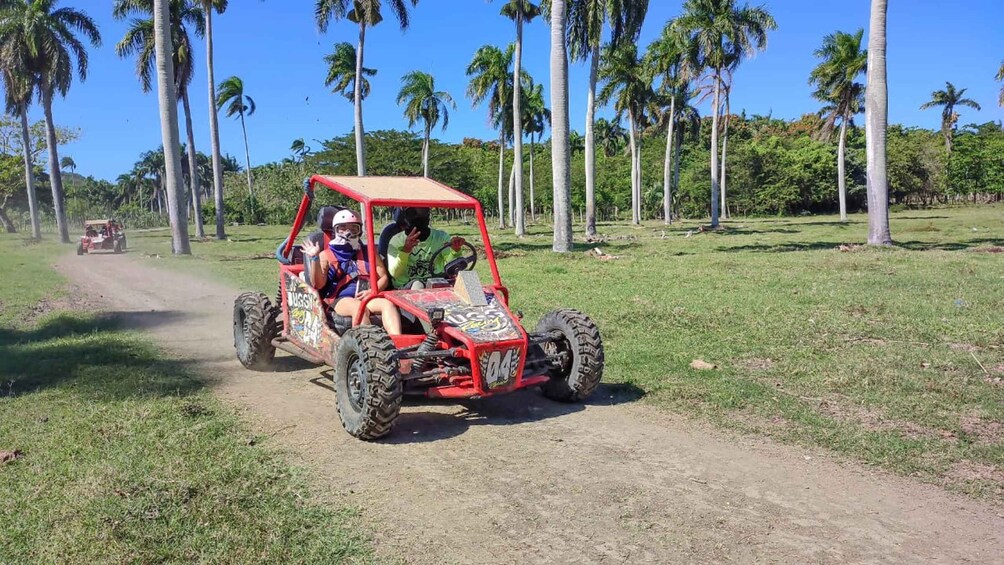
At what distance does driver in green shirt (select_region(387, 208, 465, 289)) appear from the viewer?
21.2 feet

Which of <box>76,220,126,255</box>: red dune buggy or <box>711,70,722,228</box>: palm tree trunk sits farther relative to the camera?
<box>711,70,722,228</box>: palm tree trunk

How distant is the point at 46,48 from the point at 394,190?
38730 millimetres

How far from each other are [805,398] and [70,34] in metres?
42.3

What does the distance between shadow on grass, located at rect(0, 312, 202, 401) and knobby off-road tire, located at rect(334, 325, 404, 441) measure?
2049mm

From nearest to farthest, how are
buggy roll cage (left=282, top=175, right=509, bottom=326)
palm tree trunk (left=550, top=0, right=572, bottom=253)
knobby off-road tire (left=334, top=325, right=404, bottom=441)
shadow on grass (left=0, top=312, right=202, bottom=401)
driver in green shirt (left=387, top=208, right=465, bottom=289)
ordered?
knobby off-road tire (left=334, top=325, right=404, bottom=441) < buggy roll cage (left=282, top=175, right=509, bottom=326) < driver in green shirt (left=387, top=208, right=465, bottom=289) < shadow on grass (left=0, top=312, right=202, bottom=401) < palm tree trunk (left=550, top=0, right=572, bottom=253)

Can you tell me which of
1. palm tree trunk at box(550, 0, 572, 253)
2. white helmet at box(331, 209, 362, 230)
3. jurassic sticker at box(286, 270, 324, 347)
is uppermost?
palm tree trunk at box(550, 0, 572, 253)

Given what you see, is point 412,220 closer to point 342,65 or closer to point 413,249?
point 413,249

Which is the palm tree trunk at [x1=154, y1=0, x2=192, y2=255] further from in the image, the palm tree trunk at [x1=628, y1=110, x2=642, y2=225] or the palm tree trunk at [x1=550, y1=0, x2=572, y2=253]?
the palm tree trunk at [x1=628, y1=110, x2=642, y2=225]

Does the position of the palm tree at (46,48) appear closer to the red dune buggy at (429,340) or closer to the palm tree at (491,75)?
the palm tree at (491,75)

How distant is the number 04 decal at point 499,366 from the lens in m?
5.41

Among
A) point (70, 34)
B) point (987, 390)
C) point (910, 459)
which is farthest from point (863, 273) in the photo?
point (70, 34)

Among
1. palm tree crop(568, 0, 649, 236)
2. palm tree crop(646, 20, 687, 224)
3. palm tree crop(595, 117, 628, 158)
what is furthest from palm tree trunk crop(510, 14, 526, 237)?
palm tree crop(595, 117, 628, 158)

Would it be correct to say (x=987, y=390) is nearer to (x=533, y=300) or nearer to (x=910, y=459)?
(x=910, y=459)

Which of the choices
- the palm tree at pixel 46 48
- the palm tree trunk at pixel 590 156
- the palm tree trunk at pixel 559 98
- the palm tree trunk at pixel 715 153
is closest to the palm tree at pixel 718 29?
the palm tree trunk at pixel 715 153
